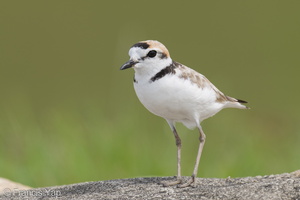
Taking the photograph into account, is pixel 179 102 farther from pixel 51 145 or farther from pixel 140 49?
pixel 51 145

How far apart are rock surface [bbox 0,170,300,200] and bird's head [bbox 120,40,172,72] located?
0.95m

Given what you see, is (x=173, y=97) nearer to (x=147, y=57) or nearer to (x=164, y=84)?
(x=164, y=84)

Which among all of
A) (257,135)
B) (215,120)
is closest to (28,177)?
(215,120)

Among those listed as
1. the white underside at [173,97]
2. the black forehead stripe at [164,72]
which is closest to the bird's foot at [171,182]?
the white underside at [173,97]

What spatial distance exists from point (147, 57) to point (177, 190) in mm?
1051

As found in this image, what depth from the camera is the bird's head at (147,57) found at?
4941 millimetres

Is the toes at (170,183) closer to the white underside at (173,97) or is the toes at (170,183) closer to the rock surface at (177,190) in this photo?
the rock surface at (177,190)

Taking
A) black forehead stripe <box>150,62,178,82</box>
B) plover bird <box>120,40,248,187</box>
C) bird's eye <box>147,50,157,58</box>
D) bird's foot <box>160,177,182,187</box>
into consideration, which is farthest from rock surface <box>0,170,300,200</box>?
bird's eye <box>147,50,157,58</box>

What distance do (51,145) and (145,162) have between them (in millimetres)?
1268

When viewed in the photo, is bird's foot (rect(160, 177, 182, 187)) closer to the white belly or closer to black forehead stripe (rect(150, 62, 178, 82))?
the white belly

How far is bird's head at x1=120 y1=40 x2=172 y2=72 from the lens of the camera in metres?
4.94

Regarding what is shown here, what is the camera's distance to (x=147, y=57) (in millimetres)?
4961

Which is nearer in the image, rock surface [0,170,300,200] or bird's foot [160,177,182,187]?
rock surface [0,170,300,200]

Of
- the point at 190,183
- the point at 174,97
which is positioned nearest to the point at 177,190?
the point at 190,183
